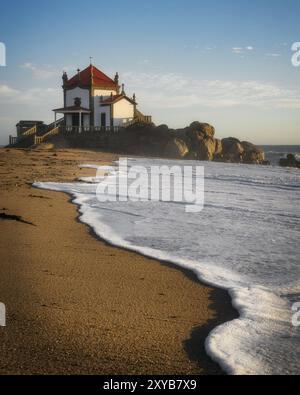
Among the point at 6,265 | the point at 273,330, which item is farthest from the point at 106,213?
the point at 273,330

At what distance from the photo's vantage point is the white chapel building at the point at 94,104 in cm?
4460

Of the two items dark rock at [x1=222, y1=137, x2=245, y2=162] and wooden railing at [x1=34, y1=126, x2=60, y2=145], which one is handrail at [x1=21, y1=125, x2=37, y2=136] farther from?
dark rock at [x1=222, y1=137, x2=245, y2=162]

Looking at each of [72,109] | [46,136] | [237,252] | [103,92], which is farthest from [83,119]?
[237,252]

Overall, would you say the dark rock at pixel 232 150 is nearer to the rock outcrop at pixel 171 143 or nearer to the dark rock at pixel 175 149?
the rock outcrop at pixel 171 143

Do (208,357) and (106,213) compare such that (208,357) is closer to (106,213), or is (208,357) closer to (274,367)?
(274,367)

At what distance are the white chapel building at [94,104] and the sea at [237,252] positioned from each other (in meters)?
34.4

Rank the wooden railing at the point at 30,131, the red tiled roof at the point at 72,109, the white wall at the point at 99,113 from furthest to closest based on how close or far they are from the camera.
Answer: the white wall at the point at 99,113 < the red tiled roof at the point at 72,109 < the wooden railing at the point at 30,131

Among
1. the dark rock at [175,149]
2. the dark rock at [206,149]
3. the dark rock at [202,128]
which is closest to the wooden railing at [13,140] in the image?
the dark rock at [175,149]

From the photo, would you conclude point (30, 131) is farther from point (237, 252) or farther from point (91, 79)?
point (237, 252)

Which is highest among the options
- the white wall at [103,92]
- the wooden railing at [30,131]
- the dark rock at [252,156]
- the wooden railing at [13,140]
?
the white wall at [103,92]

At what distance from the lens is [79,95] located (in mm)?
45469

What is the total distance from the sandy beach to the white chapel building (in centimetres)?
3971

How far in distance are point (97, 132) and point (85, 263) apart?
39.4 m

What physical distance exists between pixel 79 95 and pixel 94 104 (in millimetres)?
2278
